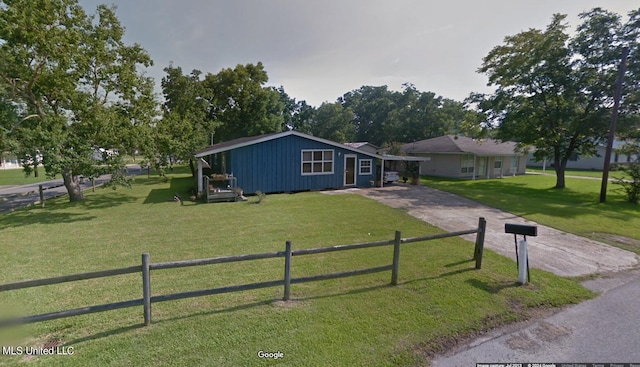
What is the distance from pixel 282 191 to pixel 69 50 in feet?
34.3

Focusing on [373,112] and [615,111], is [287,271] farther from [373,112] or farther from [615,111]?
[373,112]

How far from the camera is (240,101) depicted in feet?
105

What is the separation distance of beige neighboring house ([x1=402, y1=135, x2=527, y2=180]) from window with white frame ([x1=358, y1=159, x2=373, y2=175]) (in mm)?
9672

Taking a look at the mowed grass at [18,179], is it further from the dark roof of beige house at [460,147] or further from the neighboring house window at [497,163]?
the neighboring house window at [497,163]

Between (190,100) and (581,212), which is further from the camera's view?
(190,100)

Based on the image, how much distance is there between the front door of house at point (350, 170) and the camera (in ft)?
55.8

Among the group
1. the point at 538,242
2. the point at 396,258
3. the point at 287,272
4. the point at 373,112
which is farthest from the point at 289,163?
the point at 373,112

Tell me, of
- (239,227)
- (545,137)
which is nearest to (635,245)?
(239,227)

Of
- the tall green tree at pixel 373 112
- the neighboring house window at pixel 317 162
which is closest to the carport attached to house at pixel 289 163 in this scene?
the neighboring house window at pixel 317 162

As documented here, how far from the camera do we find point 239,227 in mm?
8617

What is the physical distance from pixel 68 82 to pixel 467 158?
2684 centimetres

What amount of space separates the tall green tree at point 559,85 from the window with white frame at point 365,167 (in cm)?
1027

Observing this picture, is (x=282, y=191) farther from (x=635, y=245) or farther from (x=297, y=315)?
(x=635, y=245)

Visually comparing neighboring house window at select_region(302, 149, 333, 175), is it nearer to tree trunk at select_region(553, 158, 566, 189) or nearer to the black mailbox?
the black mailbox
